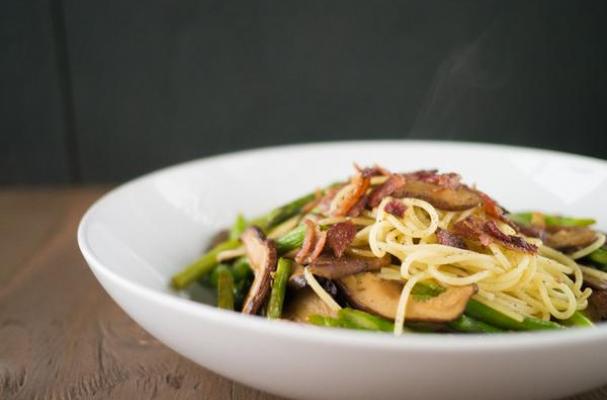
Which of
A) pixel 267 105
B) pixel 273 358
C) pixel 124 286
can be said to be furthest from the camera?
pixel 267 105

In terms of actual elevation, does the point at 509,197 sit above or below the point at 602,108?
above

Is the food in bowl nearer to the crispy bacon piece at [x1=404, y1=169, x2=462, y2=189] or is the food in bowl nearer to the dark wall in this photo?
the crispy bacon piece at [x1=404, y1=169, x2=462, y2=189]

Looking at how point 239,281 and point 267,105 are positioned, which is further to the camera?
point 267,105

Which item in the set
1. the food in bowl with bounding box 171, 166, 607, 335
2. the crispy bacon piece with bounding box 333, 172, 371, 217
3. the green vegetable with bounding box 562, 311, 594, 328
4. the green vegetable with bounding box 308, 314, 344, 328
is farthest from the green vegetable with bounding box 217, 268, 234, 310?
the green vegetable with bounding box 562, 311, 594, 328

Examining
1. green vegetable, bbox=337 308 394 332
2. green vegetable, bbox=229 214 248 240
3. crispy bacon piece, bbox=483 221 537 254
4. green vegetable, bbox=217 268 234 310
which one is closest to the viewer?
green vegetable, bbox=337 308 394 332

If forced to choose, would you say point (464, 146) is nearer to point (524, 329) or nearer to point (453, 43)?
point (524, 329)

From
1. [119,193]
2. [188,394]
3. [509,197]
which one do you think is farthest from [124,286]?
[509,197]

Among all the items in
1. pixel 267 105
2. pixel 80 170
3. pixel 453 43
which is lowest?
pixel 80 170

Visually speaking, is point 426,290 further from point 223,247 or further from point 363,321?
A: point 223,247
